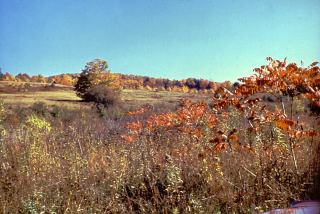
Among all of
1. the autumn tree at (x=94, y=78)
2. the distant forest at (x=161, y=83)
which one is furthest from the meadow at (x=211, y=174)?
the distant forest at (x=161, y=83)

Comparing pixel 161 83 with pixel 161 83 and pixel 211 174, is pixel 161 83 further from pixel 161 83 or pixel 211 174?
pixel 211 174

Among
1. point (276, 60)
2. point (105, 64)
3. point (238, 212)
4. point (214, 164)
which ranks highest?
point (105, 64)

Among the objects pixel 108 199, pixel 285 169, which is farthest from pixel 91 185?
pixel 285 169

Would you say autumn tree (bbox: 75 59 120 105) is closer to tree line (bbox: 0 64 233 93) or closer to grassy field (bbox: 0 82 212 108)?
grassy field (bbox: 0 82 212 108)

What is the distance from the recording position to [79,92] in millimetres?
37969

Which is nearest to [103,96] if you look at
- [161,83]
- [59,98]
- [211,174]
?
[59,98]

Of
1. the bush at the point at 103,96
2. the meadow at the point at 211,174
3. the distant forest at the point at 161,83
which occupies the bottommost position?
the meadow at the point at 211,174

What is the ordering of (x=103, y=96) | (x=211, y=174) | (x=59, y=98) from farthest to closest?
(x=59, y=98) → (x=103, y=96) → (x=211, y=174)

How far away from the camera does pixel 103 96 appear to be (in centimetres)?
2848

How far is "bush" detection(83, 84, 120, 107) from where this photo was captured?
26.8m

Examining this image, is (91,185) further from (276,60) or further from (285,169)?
(276,60)

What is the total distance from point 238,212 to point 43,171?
10.4ft

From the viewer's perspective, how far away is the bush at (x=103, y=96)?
26.8 meters

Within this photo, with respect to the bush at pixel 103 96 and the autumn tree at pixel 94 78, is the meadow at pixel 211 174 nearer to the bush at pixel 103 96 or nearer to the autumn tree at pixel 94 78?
the bush at pixel 103 96
